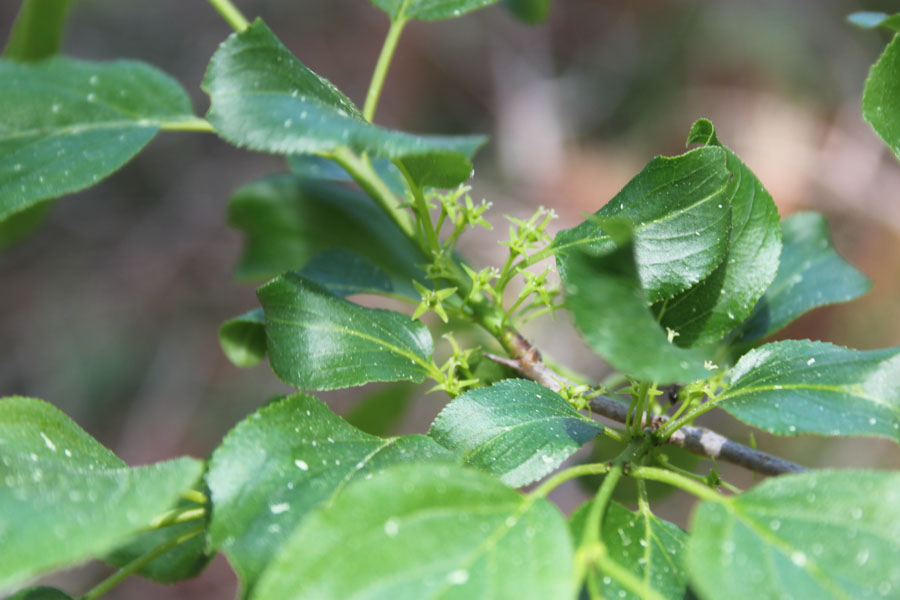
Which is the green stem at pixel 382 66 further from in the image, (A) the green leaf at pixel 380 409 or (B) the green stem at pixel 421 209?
(A) the green leaf at pixel 380 409

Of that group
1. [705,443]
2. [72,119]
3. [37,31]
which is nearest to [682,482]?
[705,443]

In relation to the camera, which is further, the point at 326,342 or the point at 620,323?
the point at 326,342

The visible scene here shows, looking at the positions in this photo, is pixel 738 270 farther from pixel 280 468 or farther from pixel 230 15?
pixel 230 15

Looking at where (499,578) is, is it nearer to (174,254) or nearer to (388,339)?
(388,339)

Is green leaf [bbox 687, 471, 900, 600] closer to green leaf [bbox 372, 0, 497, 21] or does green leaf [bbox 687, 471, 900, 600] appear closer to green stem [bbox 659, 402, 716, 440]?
green stem [bbox 659, 402, 716, 440]

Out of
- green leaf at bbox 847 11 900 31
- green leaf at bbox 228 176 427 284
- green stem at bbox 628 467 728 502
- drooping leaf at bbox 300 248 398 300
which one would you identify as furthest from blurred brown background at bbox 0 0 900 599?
green stem at bbox 628 467 728 502

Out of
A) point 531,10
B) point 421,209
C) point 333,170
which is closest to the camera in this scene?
→ point 421,209
